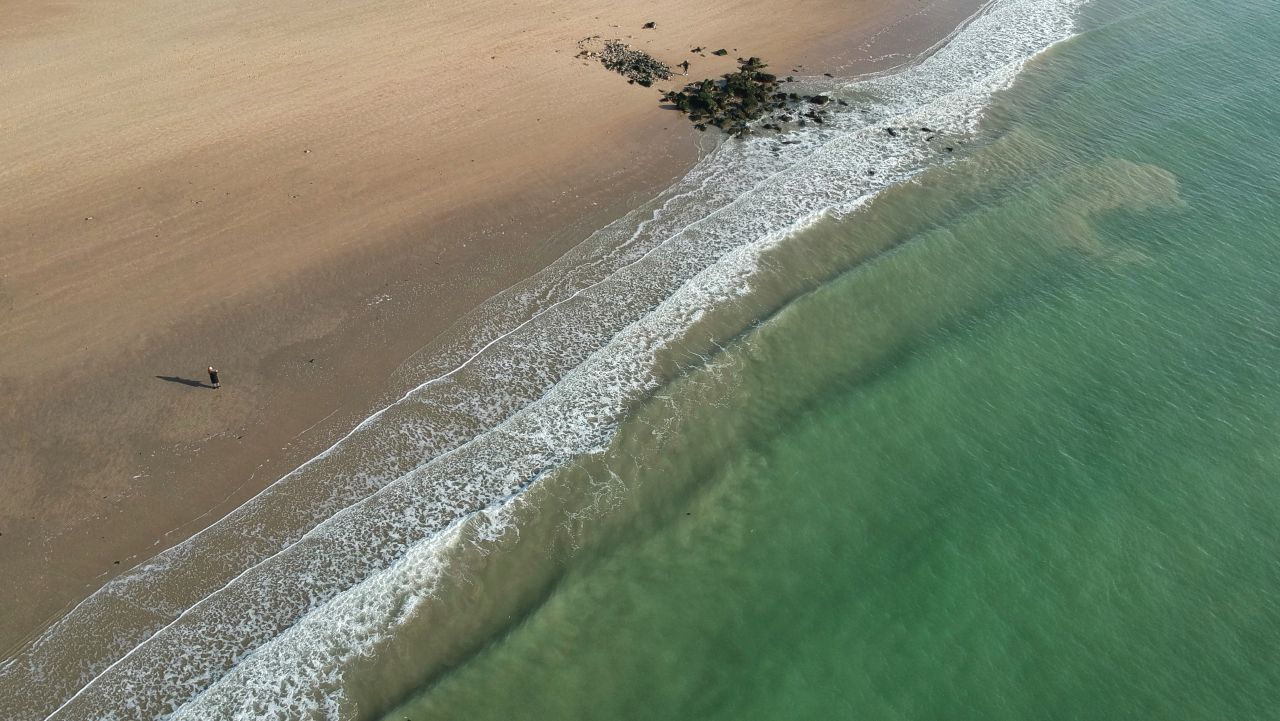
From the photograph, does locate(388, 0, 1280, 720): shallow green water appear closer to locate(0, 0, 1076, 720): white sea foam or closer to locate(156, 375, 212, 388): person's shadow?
locate(0, 0, 1076, 720): white sea foam

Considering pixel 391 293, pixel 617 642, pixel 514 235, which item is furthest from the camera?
pixel 514 235

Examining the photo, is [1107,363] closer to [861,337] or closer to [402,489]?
[861,337]

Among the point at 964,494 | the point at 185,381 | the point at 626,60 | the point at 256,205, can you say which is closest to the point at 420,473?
the point at 185,381

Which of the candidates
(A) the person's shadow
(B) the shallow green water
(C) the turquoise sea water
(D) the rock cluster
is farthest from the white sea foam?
(A) the person's shadow

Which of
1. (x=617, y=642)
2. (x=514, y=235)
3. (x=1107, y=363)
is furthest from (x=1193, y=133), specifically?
(x=617, y=642)

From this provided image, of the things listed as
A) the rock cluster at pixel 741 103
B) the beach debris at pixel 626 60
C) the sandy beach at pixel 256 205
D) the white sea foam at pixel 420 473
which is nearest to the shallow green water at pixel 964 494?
the white sea foam at pixel 420 473

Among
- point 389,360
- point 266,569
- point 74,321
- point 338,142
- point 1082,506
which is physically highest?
point 338,142

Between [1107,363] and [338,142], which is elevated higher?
[338,142]
